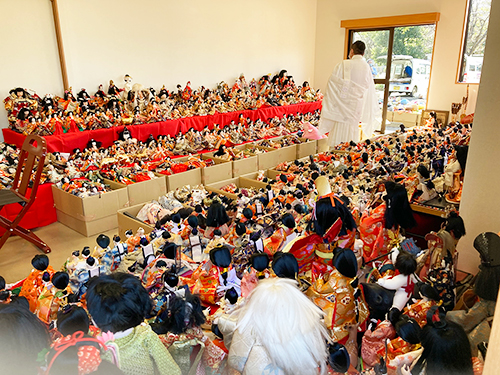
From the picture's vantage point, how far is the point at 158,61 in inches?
225

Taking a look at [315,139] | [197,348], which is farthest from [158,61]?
[197,348]

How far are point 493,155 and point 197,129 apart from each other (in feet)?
14.2

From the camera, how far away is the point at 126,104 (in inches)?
202

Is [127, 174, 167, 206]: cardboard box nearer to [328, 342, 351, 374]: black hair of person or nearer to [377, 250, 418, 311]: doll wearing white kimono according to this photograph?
[377, 250, 418, 311]: doll wearing white kimono

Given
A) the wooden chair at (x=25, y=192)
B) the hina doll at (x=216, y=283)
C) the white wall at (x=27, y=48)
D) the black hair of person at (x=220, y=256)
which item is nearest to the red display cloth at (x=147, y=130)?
the white wall at (x=27, y=48)

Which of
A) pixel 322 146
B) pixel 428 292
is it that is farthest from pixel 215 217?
pixel 322 146

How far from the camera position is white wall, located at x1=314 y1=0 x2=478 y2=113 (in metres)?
7.04

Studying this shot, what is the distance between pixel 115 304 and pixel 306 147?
192 inches

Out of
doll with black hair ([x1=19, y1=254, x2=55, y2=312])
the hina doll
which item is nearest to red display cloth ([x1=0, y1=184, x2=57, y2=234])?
doll with black hair ([x1=19, y1=254, x2=55, y2=312])

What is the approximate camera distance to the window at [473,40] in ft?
22.1

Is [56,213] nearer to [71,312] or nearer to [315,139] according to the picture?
[71,312]

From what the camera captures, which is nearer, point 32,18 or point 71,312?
point 71,312

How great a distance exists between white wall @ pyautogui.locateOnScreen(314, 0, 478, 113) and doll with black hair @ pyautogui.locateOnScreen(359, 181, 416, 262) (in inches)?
240

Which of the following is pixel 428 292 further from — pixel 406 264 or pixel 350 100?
pixel 350 100
